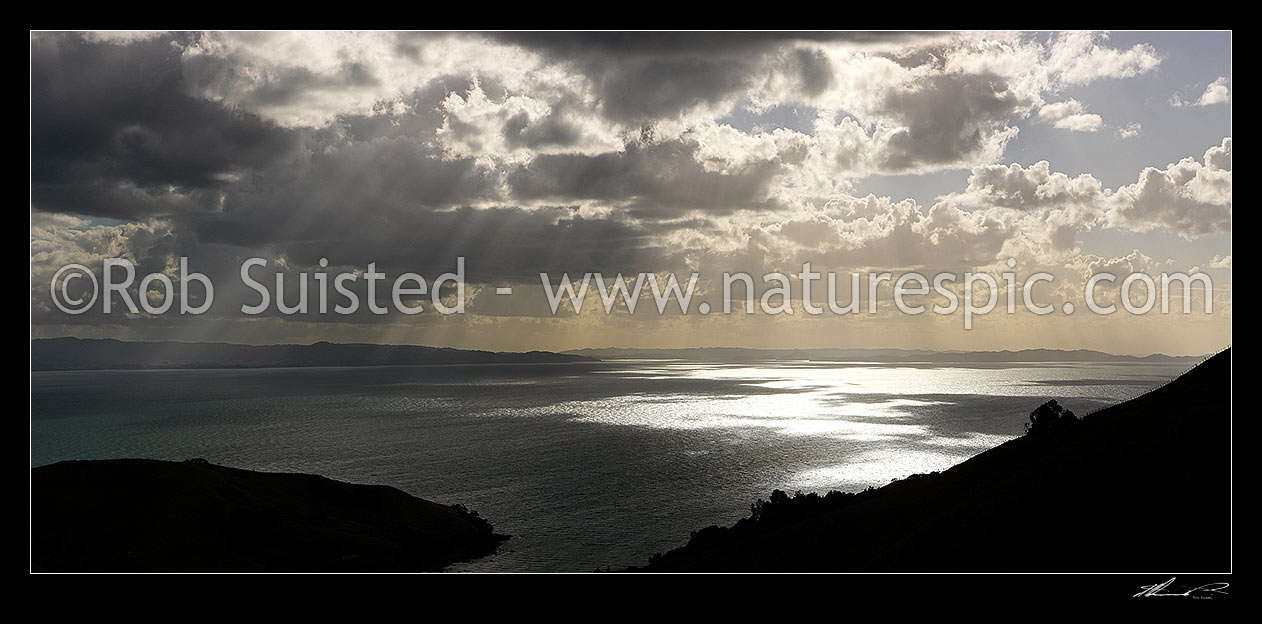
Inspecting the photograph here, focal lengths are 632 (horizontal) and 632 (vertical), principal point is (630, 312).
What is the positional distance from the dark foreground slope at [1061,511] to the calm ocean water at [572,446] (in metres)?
19.6

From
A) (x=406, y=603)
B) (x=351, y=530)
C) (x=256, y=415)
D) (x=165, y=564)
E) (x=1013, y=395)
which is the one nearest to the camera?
(x=406, y=603)

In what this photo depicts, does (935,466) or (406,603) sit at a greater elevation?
(406,603)

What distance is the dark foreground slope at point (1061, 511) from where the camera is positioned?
12680 millimetres

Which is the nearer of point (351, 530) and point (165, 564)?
point (165, 564)

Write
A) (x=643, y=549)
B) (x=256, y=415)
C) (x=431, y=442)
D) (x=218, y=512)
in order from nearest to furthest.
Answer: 1. (x=218, y=512)
2. (x=643, y=549)
3. (x=431, y=442)
4. (x=256, y=415)

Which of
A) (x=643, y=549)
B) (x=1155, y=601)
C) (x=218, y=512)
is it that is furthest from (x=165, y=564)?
(x=1155, y=601)

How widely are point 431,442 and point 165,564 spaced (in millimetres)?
68103

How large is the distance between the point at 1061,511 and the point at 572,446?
257 ft

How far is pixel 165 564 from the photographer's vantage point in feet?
90.7
